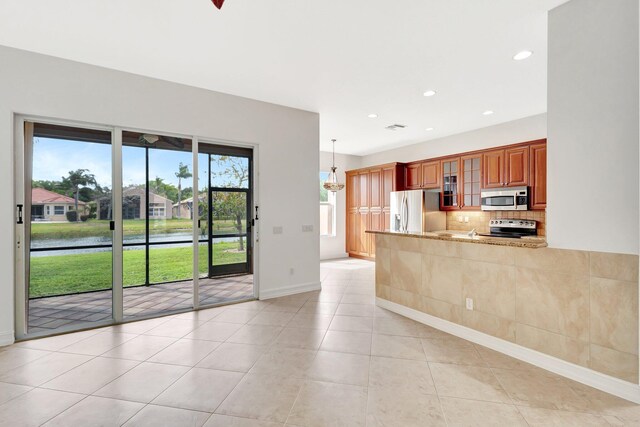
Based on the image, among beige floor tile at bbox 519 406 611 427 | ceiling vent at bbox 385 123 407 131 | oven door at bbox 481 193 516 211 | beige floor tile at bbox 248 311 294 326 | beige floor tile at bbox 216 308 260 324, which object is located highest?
ceiling vent at bbox 385 123 407 131

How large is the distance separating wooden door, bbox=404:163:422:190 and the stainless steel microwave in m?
1.52

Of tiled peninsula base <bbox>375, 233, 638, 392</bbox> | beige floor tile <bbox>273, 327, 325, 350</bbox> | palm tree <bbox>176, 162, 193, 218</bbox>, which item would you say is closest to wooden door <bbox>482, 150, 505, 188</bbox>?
tiled peninsula base <bbox>375, 233, 638, 392</bbox>

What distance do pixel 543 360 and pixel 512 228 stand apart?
3119mm

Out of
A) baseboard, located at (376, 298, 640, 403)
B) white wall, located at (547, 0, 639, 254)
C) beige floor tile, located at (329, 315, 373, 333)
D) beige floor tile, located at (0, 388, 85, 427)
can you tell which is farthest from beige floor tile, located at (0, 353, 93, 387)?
white wall, located at (547, 0, 639, 254)

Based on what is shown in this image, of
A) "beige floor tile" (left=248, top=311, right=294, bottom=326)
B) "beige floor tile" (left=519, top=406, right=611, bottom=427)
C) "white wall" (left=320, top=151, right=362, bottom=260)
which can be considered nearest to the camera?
"beige floor tile" (left=519, top=406, right=611, bottom=427)

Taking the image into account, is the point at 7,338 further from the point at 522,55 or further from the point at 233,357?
the point at 522,55

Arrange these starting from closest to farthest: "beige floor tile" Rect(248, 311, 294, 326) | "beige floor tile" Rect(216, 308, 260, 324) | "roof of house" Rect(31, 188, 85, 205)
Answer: "roof of house" Rect(31, 188, 85, 205), "beige floor tile" Rect(248, 311, 294, 326), "beige floor tile" Rect(216, 308, 260, 324)

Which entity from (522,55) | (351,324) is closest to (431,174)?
(522,55)

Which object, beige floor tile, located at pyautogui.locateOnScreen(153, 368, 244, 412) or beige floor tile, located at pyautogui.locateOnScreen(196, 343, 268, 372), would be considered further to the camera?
beige floor tile, located at pyautogui.locateOnScreen(196, 343, 268, 372)

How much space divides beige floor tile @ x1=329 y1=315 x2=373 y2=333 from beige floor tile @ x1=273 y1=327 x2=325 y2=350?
24cm

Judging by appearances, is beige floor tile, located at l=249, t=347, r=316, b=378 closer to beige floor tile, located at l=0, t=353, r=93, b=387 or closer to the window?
beige floor tile, located at l=0, t=353, r=93, b=387

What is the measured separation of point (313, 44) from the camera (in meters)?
2.93

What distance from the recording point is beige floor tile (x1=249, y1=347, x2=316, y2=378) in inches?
95.0

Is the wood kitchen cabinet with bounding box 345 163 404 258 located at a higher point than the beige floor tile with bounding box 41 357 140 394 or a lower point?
higher
